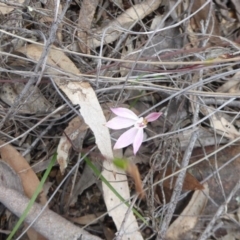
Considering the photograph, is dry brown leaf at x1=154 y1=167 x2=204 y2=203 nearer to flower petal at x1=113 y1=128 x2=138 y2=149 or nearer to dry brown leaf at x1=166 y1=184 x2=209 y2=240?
dry brown leaf at x1=166 y1=184 x2=209 y2=240

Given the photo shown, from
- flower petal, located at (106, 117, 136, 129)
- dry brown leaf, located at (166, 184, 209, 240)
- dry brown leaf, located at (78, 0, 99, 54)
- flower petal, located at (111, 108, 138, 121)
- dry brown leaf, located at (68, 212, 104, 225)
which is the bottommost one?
dry brown leaf, located at (166, 184, 209, 240)

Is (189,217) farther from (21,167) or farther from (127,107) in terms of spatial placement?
(21,167)

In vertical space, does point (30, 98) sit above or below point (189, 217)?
above

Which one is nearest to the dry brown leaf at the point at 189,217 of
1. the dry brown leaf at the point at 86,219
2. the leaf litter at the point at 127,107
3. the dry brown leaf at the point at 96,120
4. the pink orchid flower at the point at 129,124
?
the leaf litter at the point at 127,107

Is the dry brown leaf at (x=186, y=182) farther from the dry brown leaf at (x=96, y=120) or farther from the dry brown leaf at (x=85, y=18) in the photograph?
the dry brown leaf at (x=85, y=18)

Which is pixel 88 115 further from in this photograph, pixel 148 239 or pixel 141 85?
pixel 148 239

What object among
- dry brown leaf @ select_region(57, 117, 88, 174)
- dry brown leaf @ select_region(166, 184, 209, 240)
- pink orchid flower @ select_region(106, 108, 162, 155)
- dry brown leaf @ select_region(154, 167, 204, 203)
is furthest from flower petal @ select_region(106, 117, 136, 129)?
dry brown leaf @ select_region(166, 184, 209, 240)

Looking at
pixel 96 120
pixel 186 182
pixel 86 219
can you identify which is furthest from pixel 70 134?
pixel 186 182

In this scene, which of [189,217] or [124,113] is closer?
[124,113]
